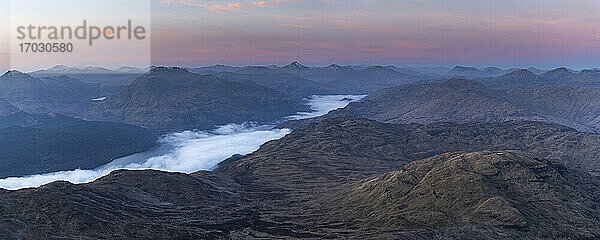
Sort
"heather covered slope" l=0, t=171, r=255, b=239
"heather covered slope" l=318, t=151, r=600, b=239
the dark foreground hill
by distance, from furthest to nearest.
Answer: "heather covered slope" l=0, t=171, r=255, b=239 → the dark foreground hill → "heather covered slope" l=318, t=151, r=600, b=239

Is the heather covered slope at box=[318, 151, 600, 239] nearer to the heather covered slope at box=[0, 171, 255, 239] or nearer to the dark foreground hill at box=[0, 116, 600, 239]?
the dark foreground hill at box=[0, 116, 600, 239]

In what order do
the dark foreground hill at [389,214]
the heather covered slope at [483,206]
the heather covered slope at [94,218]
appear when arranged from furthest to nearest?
the heather covered slope at [94,218]
the dark foreground hill at [389,214]
the heather covered slope at [483,206]

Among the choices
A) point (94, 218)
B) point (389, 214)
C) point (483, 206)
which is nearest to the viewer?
point (483, 206)

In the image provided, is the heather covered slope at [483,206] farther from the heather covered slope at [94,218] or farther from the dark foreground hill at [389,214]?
the heather covered slope at [94,218]

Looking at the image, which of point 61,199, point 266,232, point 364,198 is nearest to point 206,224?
point 266,232

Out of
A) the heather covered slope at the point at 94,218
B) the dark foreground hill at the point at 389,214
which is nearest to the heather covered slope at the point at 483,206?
the dark foreground hill at the point at 389,214

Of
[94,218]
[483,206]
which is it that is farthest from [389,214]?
[94,218]

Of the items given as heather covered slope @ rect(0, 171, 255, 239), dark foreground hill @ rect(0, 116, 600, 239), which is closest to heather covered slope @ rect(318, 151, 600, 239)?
dark foreground hill @ rect(0, 116, 600, 239)

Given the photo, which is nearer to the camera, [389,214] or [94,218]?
[94,218]

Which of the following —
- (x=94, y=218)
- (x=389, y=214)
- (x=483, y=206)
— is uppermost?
(x=483, y=206)

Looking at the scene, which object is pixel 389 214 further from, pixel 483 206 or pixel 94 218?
pixel 94 218

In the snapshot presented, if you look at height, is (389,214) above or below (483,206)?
below

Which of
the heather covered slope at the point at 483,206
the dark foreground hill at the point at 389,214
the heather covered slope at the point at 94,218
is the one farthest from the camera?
the heather covered slope at the point at 94,218
